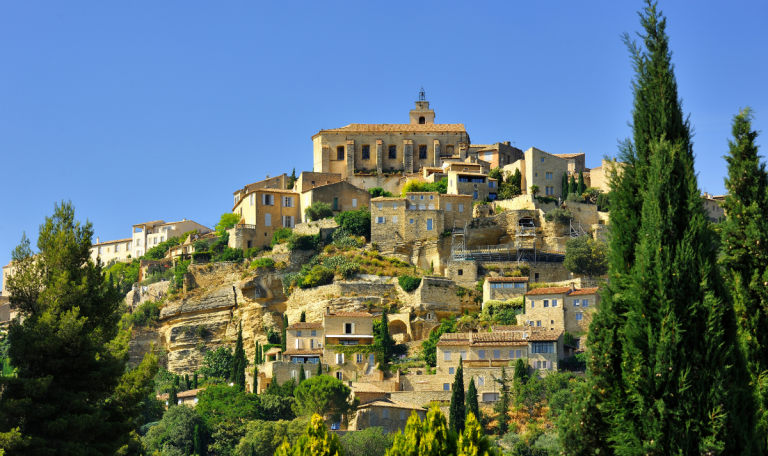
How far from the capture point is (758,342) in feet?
36.8

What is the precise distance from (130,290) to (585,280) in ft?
153

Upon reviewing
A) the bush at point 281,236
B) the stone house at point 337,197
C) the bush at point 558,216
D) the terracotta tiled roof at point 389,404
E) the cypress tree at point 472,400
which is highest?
the stone house at point 337,197

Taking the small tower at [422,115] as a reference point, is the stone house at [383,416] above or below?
below

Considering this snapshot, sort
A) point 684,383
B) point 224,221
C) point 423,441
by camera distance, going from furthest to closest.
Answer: point 224,221, point 423,441, point 684,383

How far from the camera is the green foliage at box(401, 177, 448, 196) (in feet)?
245

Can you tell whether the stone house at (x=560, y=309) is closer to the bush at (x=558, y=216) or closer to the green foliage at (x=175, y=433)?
the bush at (x=558, y=216)

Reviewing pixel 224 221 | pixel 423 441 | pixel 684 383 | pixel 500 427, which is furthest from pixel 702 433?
pixel 224 221

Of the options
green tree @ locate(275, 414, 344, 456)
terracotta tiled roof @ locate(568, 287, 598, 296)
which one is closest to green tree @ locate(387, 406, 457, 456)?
green tree @ locate(275, 414, 344, 456)

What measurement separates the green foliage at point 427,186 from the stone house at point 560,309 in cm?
1916

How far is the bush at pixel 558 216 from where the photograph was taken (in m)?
69.4

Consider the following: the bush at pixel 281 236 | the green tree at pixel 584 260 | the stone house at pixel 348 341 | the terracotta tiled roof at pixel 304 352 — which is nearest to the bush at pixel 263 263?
the bush at pixel 281 236

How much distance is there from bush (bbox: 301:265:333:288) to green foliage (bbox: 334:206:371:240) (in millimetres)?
Answer: 5309

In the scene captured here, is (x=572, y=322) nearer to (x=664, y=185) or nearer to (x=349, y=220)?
(x=349, y=220)

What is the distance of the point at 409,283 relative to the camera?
63.3 m
